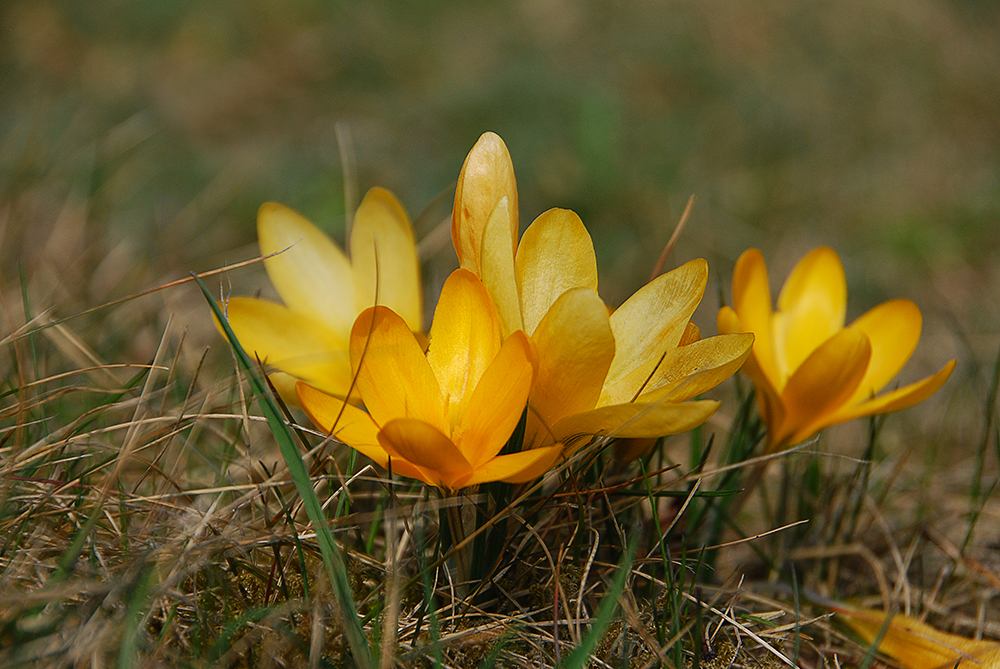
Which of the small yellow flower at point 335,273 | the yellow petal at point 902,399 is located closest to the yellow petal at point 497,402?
the small yellow flower at point 335,273

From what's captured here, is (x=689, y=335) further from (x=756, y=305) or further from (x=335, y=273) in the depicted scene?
(x=335, y=273)

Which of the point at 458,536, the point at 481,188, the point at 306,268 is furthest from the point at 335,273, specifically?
the point at 458,536

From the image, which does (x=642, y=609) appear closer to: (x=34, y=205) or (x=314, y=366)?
(x=314, y=366)

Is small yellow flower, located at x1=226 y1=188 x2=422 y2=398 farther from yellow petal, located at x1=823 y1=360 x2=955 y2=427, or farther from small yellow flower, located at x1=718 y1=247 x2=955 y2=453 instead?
yellow petal, located at x1=823 y1=360 x2=955 y2=427

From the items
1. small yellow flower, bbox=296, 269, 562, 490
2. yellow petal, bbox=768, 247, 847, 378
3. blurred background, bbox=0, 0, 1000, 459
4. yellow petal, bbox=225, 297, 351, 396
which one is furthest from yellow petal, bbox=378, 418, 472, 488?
blurred background, bbox=0, 0, 1000, 459

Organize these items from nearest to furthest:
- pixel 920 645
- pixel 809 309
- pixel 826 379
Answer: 1. pixel 826 379
2. pixel 920 645
3. pixel 809 309
